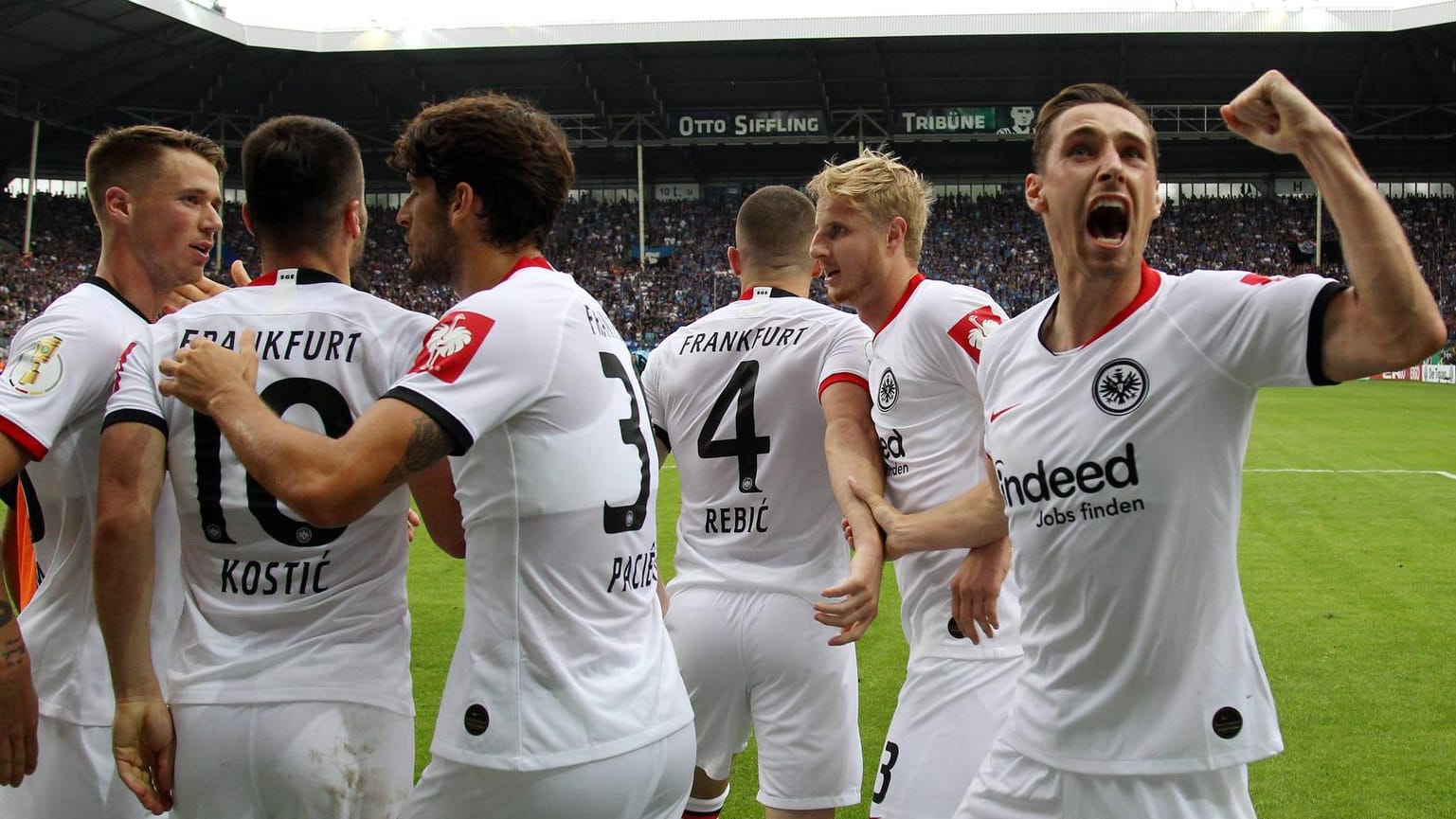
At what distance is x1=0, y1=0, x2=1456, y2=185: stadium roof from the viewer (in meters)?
40.0

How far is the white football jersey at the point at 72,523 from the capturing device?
124 inches

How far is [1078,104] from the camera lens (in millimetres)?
3082

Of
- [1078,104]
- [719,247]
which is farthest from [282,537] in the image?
[719,247]

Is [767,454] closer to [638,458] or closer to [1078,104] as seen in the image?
[638,458]

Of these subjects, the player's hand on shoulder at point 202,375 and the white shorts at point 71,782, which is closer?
the player's hand on shoulder at point 202,375

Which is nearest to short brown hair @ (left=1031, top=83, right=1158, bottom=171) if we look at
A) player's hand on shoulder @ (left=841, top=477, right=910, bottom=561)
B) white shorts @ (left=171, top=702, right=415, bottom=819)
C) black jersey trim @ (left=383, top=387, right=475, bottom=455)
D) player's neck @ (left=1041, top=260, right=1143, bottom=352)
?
player's neck @ (left=1041, top=260, right=1143, bottom=352)

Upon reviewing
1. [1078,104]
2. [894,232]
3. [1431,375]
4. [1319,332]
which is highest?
[1431,375]

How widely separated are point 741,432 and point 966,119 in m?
44.8

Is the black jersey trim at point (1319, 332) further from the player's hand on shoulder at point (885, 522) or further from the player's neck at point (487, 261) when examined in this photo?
the player's neck at point (487, 261)

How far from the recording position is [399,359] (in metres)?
2.92

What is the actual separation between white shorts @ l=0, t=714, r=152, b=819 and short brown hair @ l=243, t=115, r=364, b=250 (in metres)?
1.41

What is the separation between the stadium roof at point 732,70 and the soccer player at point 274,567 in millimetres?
39220

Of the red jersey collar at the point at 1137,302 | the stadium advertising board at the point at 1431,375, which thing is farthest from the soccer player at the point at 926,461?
the stadium advertising board at the point at 1431,375

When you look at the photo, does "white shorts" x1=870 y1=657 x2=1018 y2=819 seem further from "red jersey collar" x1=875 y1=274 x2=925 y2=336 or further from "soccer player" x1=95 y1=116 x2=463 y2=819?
"soccer player" x1=95 y1=116 x2=463 y2=819
